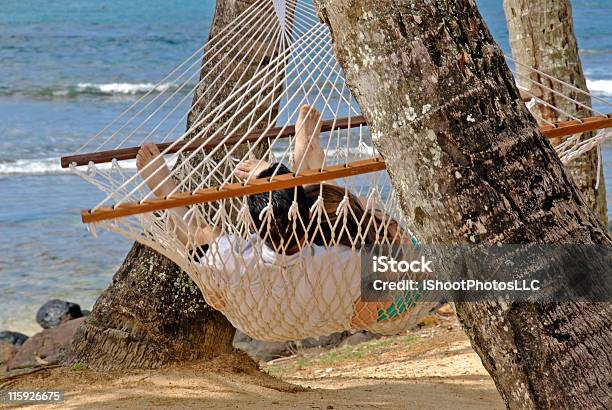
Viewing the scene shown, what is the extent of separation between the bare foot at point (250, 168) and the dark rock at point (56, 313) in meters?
2.47

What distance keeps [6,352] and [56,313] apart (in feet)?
1.22

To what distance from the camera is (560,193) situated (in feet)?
Result: 4.60

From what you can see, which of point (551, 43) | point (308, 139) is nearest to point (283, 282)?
point (308, 139)

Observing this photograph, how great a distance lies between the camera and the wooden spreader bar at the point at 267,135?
6.58 ft

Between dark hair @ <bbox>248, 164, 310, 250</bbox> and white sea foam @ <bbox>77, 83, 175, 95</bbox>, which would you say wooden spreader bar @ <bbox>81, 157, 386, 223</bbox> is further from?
white sea foam @ <bbox>77, 83, 175, 95</bbox>

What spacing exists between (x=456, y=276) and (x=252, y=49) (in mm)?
1499

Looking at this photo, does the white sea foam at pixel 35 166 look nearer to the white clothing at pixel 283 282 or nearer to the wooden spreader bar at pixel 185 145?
the wooden spreader bar at pixel 185 145

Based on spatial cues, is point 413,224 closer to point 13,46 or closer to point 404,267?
point 404,267

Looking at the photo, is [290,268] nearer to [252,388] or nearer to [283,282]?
[283,282]

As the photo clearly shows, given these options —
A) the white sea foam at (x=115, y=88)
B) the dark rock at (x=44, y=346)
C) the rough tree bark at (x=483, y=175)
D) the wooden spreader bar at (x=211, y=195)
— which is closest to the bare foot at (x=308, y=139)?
the wooden spreader bar at (x=211, y=195)

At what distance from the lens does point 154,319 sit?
108 inches

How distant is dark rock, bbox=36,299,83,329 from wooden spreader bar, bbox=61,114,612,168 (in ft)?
7.75

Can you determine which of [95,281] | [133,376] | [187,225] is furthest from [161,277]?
[95,281]

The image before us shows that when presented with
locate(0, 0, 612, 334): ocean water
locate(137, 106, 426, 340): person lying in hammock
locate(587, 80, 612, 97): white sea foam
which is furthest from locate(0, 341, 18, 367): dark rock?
locate(587, 80, 612, 97): white sea foam
